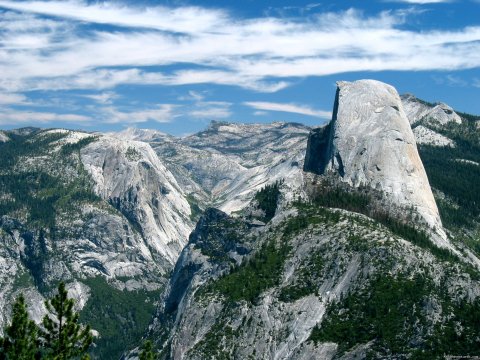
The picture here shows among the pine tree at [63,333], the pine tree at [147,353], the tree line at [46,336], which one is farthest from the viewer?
the pine tree at [147,353]

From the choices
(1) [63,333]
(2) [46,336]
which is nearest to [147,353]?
(1) [63,333]

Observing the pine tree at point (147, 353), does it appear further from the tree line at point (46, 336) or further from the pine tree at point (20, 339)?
the pine tree at point (20, 339)

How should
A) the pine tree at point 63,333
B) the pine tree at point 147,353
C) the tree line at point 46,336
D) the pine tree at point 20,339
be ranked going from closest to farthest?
the pine tree at point 20,339 < the tree line at point 46,336 < the pine tree at point 63,333 < the pine tree at point 147,353

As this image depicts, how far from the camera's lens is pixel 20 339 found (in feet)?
284

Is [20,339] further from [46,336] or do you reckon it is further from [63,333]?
[46,336]

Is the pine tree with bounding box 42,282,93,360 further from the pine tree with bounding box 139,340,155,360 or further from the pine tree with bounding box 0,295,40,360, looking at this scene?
the pine tree with bounding box 139,340,155,360

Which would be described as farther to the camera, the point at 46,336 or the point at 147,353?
the point at 147,353

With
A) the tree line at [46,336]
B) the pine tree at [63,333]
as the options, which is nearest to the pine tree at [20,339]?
the tree line at [46,336]

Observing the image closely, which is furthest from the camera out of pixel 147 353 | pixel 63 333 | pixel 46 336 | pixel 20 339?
pixel 147 353

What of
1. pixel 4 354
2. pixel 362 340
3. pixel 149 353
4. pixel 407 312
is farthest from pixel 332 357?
pixel 4 354

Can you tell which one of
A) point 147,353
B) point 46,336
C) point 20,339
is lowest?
point 147,353

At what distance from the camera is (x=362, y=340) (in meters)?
197

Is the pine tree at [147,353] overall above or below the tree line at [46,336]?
below

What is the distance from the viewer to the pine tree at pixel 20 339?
8619 centimetres
